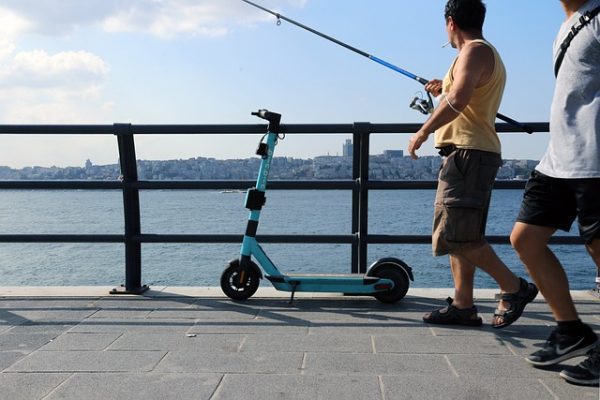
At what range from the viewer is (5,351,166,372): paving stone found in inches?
124

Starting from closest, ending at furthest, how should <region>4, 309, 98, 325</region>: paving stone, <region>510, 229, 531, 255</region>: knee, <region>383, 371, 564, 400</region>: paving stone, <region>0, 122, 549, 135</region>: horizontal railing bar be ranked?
<region>383, 371, 564, 400</region>: paving stone → <region>510, 229, 531, 255</region>: knee → <region>4, 309, 98, 325</region>: paving stone → <region>0, 122, 549, 135</region>: horizontal railing bar

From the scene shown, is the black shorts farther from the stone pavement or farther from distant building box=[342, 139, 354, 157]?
distant building box=[342, 139, 354, 157]

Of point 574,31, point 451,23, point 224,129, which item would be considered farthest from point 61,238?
point 574,31

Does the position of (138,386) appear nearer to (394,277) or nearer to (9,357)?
Result: (9,357)

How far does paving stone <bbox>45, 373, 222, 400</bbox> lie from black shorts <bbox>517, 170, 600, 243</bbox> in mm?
1718

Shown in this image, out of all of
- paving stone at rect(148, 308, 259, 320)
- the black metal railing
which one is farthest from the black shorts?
paving stone at rect(148, 308, 259, 320)

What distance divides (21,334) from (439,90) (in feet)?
9.71

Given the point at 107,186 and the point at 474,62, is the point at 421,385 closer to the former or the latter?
the point at 474,62

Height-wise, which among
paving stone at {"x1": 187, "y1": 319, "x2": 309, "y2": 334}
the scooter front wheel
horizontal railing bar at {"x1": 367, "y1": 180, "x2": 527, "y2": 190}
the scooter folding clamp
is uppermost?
horizontal railing bar at {"x1": 367, "y1": 180, "x2": 527, "y2": 190}

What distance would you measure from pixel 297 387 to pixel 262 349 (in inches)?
24.2

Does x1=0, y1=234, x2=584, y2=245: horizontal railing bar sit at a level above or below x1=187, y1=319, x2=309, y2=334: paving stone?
above

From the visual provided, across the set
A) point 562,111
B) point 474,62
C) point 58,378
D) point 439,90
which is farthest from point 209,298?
point 562,111

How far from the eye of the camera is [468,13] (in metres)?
3.71

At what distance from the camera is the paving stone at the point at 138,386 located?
110 inches
